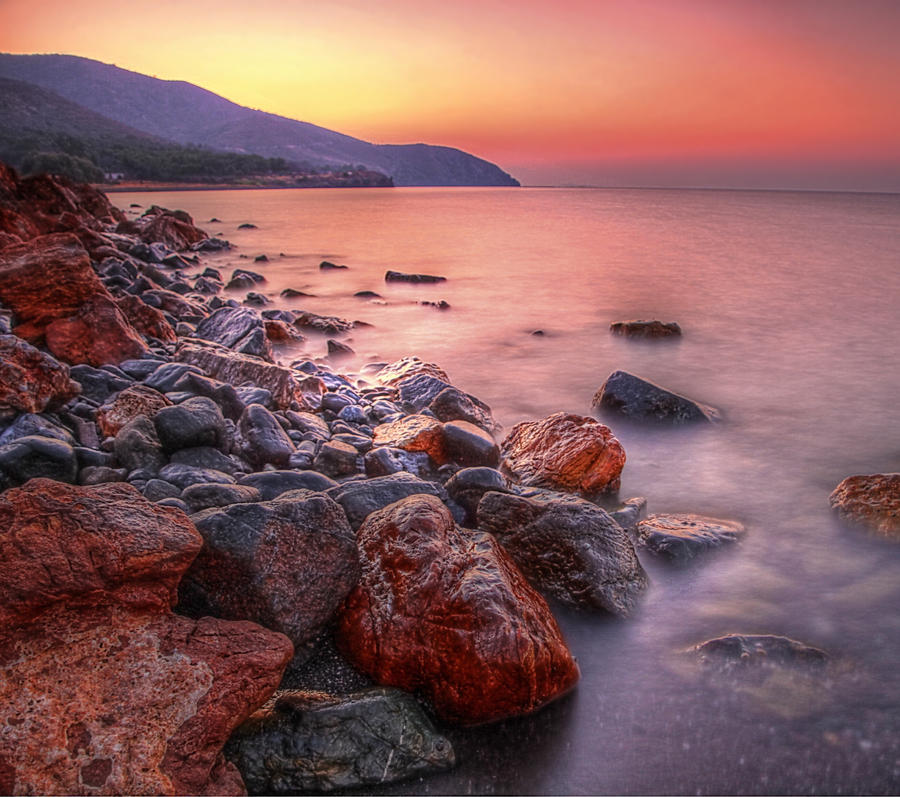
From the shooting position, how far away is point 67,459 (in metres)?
4.19

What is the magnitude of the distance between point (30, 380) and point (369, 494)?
2.82 metres

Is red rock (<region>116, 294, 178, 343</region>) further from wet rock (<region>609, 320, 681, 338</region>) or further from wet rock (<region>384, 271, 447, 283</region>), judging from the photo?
wet rock (<region>384, 271, 447, 283</region>)

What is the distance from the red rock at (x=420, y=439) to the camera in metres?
5.62

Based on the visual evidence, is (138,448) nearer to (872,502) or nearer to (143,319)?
(143,319)

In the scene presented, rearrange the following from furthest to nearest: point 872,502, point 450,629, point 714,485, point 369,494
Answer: point 714,485 → point 872,502 → point 369,494 → point 450,629

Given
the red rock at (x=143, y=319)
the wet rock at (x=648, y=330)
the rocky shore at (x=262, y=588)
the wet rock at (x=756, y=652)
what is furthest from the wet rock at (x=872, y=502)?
the red rock at (x=143, y=319)

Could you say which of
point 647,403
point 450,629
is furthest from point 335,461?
point 647,403

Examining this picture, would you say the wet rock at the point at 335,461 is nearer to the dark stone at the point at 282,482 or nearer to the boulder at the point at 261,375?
the dark stone at the point at 282,482

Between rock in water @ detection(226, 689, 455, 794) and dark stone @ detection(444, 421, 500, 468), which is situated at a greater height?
dark stone @ detection(444, 421, 500, 468)

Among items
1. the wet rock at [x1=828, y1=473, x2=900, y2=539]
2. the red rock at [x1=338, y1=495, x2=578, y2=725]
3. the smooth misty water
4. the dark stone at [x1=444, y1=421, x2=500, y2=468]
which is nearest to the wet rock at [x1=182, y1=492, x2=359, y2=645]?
the red rock at [x1=338, y1=495, x2=578, y2=725]

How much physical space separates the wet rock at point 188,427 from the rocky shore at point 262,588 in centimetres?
1

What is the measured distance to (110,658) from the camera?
255 cm

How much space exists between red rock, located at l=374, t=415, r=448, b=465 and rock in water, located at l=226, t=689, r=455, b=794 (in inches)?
114

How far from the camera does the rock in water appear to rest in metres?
2.64
